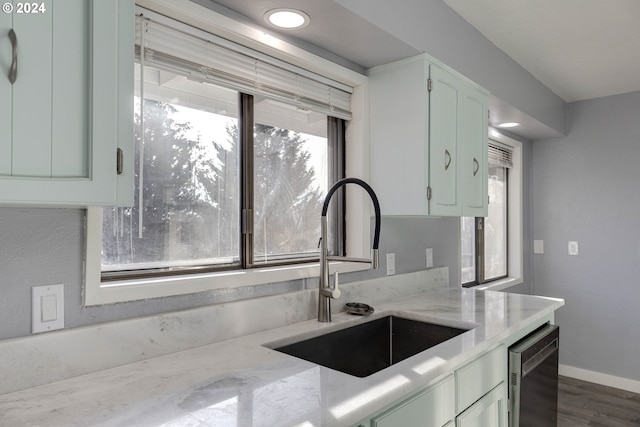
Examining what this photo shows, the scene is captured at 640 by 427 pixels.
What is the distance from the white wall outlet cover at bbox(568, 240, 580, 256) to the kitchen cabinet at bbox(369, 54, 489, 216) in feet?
6.72

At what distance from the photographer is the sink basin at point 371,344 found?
161 centimetres

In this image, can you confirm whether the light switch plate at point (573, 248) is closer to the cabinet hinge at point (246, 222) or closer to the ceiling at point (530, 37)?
the ceiling at point (530, 37)

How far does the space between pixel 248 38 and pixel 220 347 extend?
1099mm

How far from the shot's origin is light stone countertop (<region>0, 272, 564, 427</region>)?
0.90 metres

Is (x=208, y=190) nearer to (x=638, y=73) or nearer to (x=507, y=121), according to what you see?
(x=507, y=121)

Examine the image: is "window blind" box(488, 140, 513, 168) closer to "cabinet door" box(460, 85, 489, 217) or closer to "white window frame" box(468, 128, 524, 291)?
"white window frame" box(468, 128, 524, 291)

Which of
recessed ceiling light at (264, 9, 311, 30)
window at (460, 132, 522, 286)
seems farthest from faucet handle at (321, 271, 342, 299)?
window at (460, 132, 522, 286)

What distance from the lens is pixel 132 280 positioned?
1361 mm

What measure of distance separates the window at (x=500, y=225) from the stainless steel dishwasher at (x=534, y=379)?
1.48 m

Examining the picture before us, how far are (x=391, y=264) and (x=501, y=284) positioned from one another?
1.73 m

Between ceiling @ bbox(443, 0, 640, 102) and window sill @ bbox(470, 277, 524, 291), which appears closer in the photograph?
ceiling @ bbox(443, 0, 640, 102)

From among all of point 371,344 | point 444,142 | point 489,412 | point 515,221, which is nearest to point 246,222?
point 371,344

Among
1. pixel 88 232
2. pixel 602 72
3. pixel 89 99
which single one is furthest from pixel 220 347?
pixel 602 72
